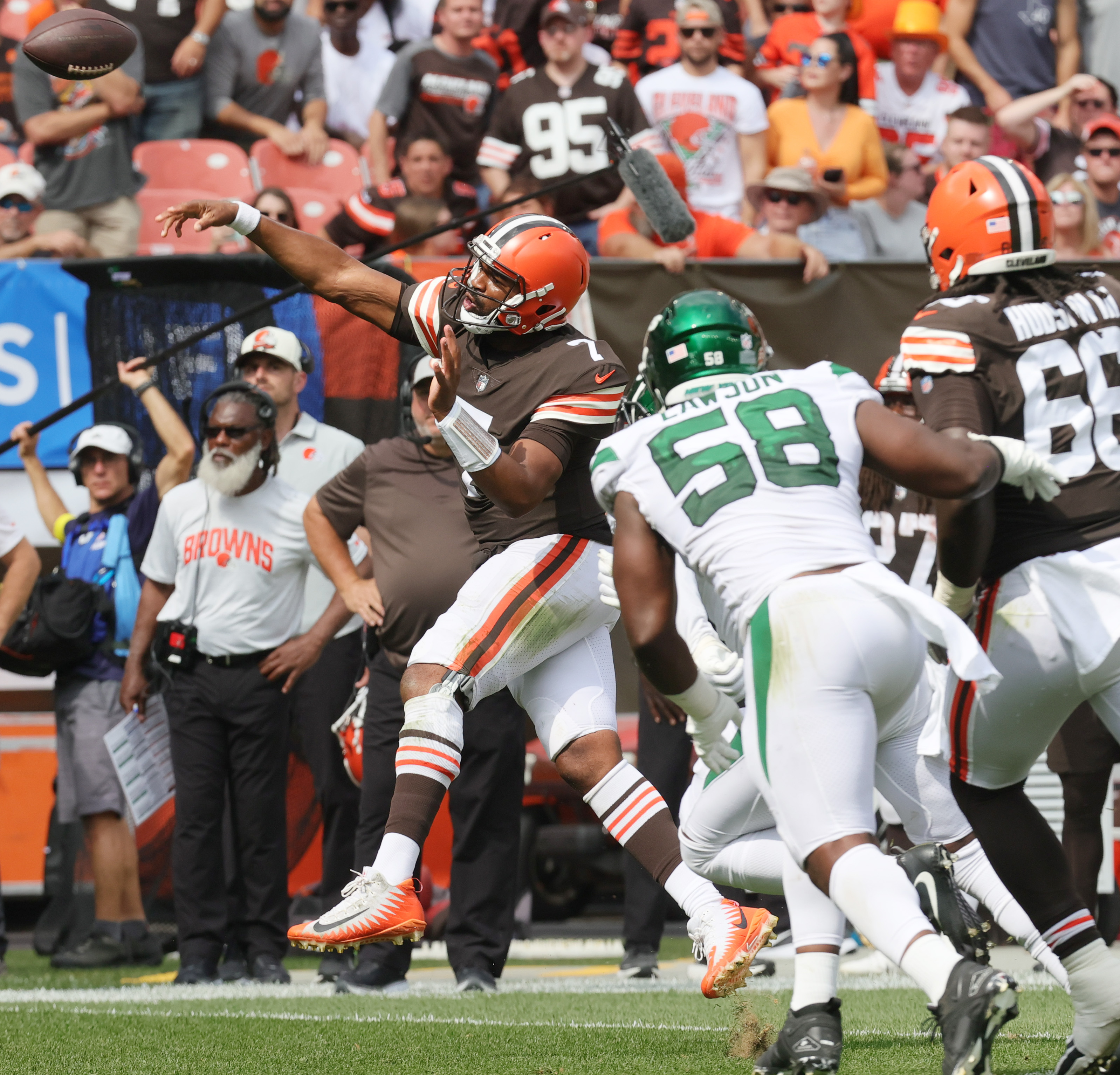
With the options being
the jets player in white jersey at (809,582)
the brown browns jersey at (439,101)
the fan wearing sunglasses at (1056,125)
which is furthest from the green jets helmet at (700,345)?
the fan wearing sunglasses at (1056,125)

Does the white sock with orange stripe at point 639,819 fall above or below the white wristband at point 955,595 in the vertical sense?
below

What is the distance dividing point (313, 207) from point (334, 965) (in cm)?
508

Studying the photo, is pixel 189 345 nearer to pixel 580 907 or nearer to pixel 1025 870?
pixel 580 907

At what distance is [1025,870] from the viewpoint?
3846 mm

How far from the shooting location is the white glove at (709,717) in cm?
376

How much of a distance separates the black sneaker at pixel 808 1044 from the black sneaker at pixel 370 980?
2.76 metres

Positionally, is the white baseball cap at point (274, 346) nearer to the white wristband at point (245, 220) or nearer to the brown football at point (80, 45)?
the brown football at point (80, 45)

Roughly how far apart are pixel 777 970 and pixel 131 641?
317 centimetres

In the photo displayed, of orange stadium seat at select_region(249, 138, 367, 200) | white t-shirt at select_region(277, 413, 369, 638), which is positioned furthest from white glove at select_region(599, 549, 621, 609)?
orange stadium seat at select_region(249, 138, 367, 200)

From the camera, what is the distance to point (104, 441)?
7242 mm

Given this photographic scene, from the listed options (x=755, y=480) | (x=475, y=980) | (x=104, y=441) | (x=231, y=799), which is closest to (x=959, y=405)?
(x=755, y=480)

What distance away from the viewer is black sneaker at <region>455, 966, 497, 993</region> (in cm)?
583

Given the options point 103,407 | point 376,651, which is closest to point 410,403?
point 376,651

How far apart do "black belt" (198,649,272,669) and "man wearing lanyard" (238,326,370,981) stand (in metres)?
0.22
